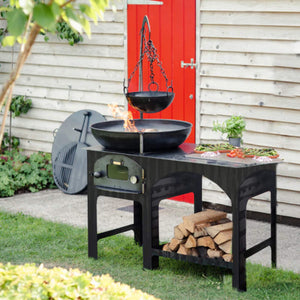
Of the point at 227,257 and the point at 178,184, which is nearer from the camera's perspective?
the point at 227,257

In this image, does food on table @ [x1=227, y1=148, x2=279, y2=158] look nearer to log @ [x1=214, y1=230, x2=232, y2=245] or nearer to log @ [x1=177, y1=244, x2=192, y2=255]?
log @ [x1=214, y1=230, x2=232, y2=245]

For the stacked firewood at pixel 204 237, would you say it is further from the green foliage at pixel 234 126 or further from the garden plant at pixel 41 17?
the garden plant at pixel 41 17

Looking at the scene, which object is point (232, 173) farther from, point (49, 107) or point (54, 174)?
point (49, 107)

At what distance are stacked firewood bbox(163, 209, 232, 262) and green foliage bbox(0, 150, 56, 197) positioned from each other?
2977 mm

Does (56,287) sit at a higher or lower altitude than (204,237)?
higher


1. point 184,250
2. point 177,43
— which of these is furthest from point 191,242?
point 177,43

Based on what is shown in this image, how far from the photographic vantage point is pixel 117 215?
6.40 m

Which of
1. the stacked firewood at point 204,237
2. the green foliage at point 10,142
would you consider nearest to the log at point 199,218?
the stacked firewood at point 204,237

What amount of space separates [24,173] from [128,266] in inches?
122

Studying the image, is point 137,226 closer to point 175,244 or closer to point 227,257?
point 175,244

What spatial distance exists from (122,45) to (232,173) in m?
3.27

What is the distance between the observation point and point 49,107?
7926 mm

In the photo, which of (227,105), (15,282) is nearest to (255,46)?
(227,105)

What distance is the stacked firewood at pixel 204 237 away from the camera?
4.56 meters
